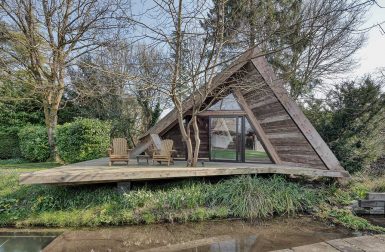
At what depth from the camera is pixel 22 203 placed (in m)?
6.04

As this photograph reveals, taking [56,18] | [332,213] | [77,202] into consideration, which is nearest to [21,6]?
[56,18]

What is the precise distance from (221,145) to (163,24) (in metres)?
4.46

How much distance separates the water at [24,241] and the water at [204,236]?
0.74 feet

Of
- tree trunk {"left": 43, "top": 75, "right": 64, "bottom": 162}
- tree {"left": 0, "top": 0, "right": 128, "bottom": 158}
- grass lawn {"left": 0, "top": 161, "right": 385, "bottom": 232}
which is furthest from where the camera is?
tree trunk {"left": 43, "top": 75, "right": 64, "bottom": 162}

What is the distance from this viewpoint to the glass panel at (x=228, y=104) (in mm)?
8602

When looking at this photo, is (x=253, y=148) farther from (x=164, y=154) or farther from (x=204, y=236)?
(x=204, y=236)

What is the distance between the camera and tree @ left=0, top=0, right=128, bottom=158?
9164mm

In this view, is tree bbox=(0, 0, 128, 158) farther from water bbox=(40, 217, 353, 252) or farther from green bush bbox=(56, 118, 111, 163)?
water bbox=(40, 217, 353, 252)

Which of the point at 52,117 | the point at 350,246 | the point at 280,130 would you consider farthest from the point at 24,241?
the point at 52,117

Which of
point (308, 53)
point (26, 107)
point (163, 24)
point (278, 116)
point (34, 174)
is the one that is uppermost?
point (308, 53)

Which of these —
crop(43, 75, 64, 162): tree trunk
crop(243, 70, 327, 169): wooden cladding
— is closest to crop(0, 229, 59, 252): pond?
crop(243, 70, 327, 169): wooden cladding

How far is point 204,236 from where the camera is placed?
493 cm

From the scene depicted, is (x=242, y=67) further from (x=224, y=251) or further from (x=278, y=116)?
(x=224, y=251)

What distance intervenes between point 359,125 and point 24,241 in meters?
9.72
